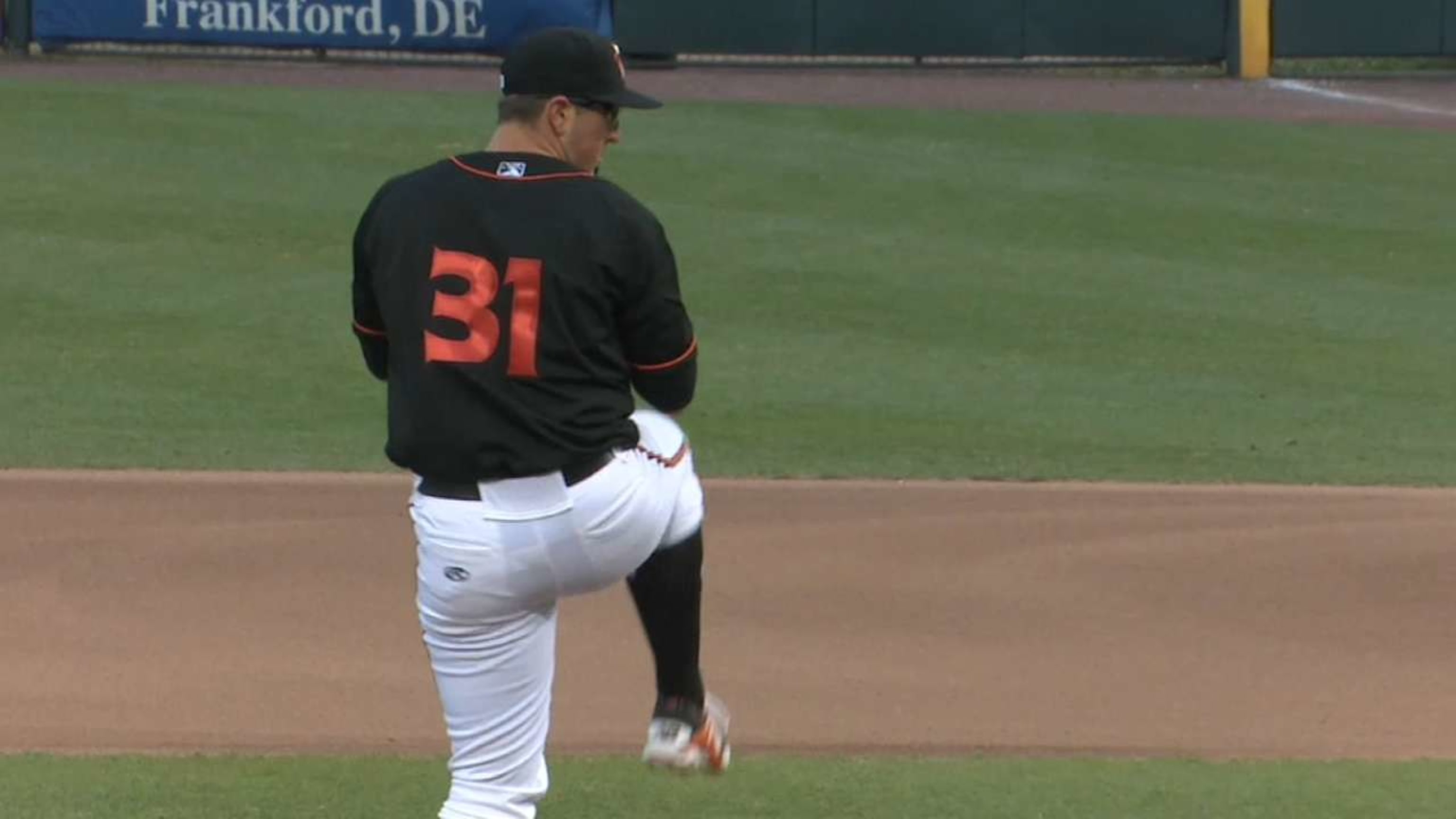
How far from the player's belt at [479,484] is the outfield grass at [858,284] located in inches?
213

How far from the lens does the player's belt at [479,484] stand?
394 centimetres

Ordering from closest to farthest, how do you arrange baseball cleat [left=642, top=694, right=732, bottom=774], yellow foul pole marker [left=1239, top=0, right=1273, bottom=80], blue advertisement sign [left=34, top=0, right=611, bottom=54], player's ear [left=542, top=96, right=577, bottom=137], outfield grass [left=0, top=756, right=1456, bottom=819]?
player's ear [left=542, top=96, right=577, bottom=137], baseball cleat [left=642, top=694, right=732, bottom=774], outfield grass [left=0, top=756, right=1456, bottom=819], blue advertisement sign [left=34, top=0, right=611, bottom=54], yellow foul pole marker [left=1239, top=0, right=1273, bottom=80]

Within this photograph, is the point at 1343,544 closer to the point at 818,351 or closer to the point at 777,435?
the point at 777,435

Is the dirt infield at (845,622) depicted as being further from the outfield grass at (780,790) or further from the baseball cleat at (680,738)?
the baseball cleat at (680,738)

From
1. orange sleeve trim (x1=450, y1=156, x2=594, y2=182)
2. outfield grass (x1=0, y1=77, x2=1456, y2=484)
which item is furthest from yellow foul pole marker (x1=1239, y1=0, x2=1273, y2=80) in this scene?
orange sleeve trim (x1=450, y1=156, x2=594, y2=182)

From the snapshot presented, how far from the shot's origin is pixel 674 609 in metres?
4.17

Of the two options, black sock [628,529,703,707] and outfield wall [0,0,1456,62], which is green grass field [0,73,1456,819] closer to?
black sock [628,529,703,707]

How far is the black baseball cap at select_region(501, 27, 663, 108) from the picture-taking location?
394cm

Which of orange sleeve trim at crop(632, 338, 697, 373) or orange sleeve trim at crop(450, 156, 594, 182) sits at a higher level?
orange sleeve trim at crop(450, 156, 594, 182)

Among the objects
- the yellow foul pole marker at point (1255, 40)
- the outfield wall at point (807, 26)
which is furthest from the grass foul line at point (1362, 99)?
the outfield wall at point (807, 26)

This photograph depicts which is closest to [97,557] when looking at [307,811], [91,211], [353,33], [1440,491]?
[307,811]

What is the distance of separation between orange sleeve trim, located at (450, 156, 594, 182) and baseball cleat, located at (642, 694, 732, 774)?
1.00 meters

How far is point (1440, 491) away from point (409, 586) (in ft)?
13.9

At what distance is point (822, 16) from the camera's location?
2244 centimetres
